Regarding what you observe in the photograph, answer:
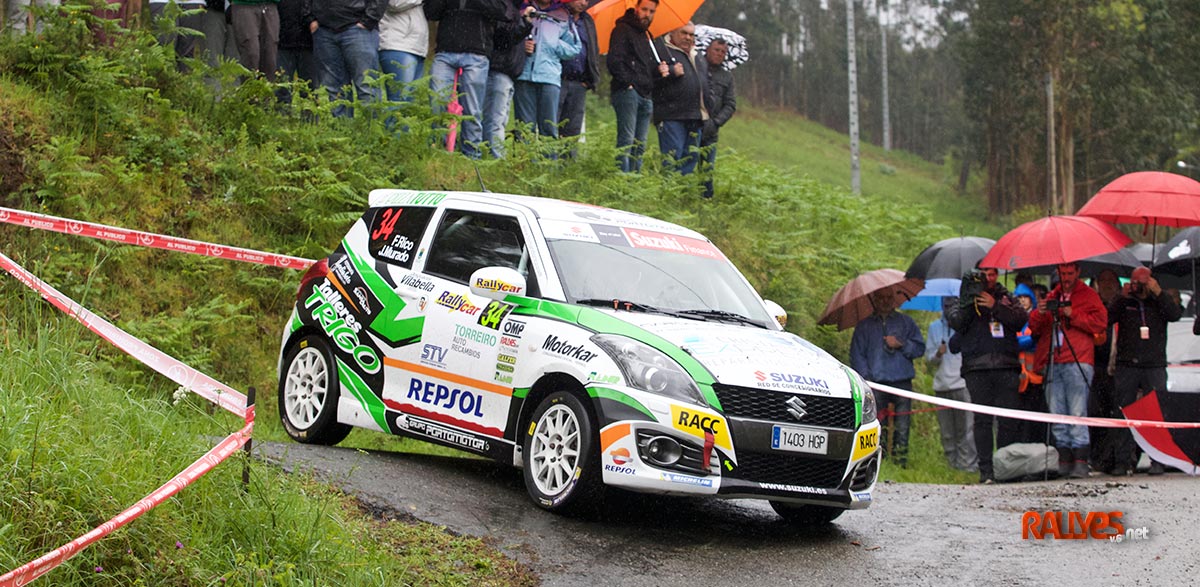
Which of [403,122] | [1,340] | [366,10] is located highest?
[366,10]

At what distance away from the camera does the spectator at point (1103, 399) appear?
1296 cm

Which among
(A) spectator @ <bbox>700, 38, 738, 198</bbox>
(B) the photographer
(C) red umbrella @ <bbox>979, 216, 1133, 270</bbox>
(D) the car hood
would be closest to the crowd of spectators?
(A) spectator @ <bbox>700, 38, 738, 198</bbox>

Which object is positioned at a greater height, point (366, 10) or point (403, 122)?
point (366, 10)

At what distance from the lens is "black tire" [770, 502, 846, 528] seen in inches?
345

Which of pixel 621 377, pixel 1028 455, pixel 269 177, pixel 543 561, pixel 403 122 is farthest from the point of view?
pixel 403 122

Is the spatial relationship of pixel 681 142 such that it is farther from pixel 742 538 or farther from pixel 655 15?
pixel 742 538

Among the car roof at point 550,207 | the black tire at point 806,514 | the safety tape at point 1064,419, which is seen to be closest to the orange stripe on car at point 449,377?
the car roof at point 550,207

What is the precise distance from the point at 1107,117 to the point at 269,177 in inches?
1987

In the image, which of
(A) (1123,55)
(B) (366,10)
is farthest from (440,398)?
(A) (1123,55)

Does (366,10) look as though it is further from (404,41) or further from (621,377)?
(621,377)

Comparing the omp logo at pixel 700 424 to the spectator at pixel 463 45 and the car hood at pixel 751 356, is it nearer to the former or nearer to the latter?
the car hood at pixel 751 356

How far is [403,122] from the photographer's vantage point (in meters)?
14.8

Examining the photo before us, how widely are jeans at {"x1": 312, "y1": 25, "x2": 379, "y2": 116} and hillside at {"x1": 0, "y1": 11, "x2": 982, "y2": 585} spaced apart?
0.29 metres

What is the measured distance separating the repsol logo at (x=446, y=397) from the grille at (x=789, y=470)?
1.82 meters
